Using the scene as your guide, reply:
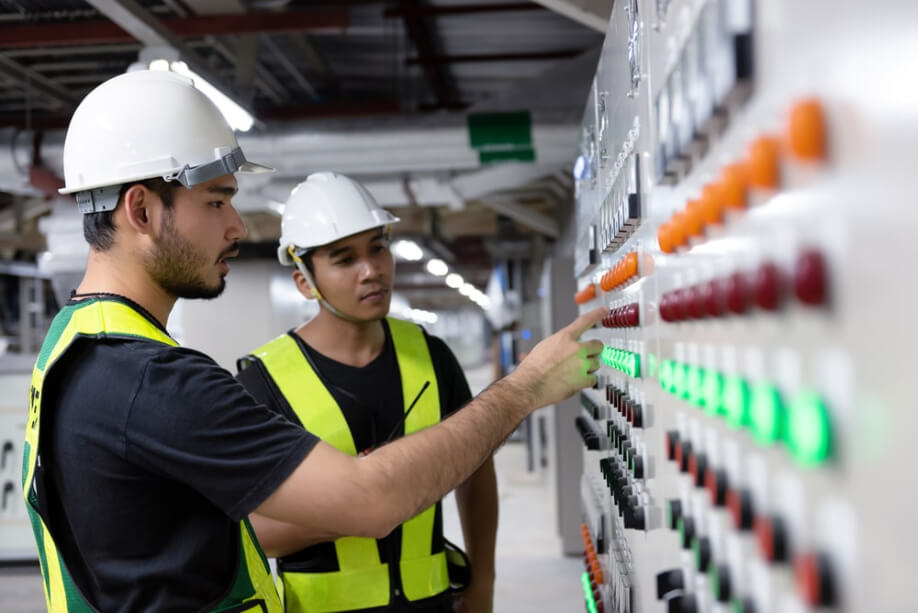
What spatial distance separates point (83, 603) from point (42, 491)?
0.19 m

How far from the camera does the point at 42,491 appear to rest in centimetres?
132

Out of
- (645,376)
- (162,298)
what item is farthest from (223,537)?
(645,376)

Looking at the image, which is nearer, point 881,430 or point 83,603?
point 881,430

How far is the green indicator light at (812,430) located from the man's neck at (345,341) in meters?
1.72

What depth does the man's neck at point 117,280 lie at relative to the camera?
4.76 feet

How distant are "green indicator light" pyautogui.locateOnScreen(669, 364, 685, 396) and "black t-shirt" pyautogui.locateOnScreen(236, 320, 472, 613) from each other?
1.18 meters

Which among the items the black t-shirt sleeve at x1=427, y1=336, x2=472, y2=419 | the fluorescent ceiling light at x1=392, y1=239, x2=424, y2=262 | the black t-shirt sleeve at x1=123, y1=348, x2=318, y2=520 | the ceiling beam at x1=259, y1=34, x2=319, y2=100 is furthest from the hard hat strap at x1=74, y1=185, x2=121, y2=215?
the fluorescent ceiling light at x1=392, y1=239, x2=424, y2=262

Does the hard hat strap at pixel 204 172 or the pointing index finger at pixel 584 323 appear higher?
the hard hat strap at pixel 204 172

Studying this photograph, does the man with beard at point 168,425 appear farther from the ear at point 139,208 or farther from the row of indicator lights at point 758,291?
the row of indicator lights at point 758,291

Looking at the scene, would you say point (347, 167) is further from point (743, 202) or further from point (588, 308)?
point (743, 202)

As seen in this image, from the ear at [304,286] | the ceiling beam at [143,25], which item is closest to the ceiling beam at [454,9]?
the ceiling beam at [143,25]

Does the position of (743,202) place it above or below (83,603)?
above

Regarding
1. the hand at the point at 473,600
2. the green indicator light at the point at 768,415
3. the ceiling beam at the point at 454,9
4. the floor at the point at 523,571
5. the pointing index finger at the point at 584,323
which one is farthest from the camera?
the floor at the point at 523,571

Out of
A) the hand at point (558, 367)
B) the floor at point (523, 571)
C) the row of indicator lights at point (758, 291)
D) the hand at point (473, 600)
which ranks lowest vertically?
the floor at point (523, 571)
